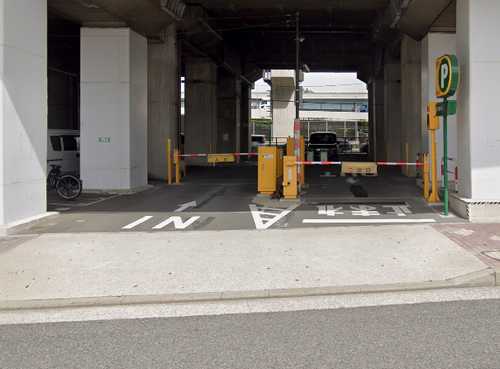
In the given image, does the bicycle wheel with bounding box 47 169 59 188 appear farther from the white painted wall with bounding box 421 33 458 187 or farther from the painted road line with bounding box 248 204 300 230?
the white painted wall with bounding box 421 33 458 187

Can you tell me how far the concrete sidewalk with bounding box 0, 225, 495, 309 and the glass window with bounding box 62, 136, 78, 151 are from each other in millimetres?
9481

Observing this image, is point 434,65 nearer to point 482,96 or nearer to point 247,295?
point 482,96

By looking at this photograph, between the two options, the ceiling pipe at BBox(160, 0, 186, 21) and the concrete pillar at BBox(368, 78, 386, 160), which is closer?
the ceiling pipe at BBox(160, 0, 186, 21)

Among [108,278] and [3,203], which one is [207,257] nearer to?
[108,278]

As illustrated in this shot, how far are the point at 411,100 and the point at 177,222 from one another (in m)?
13.8

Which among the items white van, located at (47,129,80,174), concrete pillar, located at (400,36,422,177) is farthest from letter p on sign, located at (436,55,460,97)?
white van, located at (47,129,80,174)

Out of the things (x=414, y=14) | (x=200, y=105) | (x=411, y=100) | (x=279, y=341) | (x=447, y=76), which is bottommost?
(x=279, y=341)

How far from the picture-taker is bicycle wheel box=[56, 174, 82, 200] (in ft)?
50.5

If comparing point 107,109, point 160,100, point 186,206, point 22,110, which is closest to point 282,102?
point 160,100

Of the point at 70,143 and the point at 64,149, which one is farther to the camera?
the point at 70,143

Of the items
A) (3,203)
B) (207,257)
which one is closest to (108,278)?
(207,257)

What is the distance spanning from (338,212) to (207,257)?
511cm

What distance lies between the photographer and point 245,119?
4075 cm

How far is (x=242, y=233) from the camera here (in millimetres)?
10344
